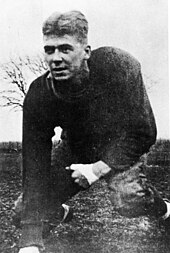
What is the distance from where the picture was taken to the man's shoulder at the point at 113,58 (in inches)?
74.6

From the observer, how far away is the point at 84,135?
1.95m

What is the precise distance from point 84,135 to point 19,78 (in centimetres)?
39

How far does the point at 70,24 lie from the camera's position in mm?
1868

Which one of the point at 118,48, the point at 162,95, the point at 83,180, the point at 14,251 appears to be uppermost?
the point at 118,48

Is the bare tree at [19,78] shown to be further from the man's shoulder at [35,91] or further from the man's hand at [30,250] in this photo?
the man's hand at [30,250]

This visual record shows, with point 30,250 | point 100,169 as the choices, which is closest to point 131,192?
point 100,169

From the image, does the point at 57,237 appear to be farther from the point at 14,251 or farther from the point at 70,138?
the point at 70,138

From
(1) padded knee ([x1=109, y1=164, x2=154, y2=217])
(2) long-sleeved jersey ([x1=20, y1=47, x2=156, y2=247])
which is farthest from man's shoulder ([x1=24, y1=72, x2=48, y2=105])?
(1) padded knee ([x1=109, y1=164, x2=154, y2=217])

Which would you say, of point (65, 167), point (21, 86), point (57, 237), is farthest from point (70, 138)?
point (57, 237)

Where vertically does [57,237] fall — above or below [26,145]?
below

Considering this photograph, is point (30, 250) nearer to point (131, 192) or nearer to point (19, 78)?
point (131, 192)

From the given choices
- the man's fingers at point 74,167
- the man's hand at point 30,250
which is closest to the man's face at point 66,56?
the man's fingers at point 74,167

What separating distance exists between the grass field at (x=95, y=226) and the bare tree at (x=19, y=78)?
0.78 ft

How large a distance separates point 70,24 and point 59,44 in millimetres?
98
